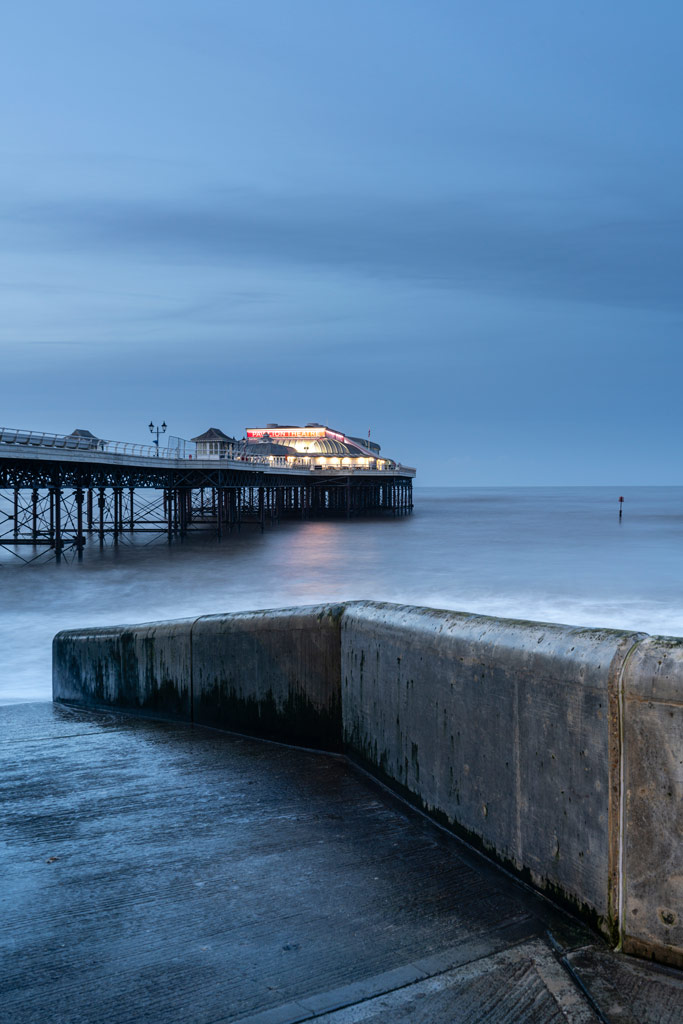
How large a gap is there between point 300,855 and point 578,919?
112 cm

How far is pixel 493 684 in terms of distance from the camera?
3254mm

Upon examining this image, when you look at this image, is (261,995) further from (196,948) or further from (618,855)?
(618,855)

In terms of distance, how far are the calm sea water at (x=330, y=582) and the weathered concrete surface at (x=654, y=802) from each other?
11.2 meters

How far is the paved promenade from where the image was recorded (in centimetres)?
238

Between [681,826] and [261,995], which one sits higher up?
[681,826]

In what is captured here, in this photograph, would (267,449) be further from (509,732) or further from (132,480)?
(509,732)

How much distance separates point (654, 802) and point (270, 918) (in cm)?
136

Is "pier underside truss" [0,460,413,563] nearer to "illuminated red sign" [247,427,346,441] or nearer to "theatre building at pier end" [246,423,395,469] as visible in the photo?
"theatre building at pier end" [246,423,395,469]

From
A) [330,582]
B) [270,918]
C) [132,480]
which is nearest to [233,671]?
[270,918]

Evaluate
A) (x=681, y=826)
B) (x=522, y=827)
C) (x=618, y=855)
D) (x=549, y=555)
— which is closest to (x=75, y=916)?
(x=522, y=827)

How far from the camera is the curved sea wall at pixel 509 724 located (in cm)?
259

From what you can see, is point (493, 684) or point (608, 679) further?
point (493, 684)

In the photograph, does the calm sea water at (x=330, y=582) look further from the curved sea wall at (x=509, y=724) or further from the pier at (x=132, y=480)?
the curved sea wall at (x=509, y=724)

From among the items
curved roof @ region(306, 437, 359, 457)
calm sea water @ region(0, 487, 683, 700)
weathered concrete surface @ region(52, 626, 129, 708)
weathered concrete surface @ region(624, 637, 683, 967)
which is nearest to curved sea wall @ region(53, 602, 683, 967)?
weathered concrete surface @ region(624, 637, 683, 967)
